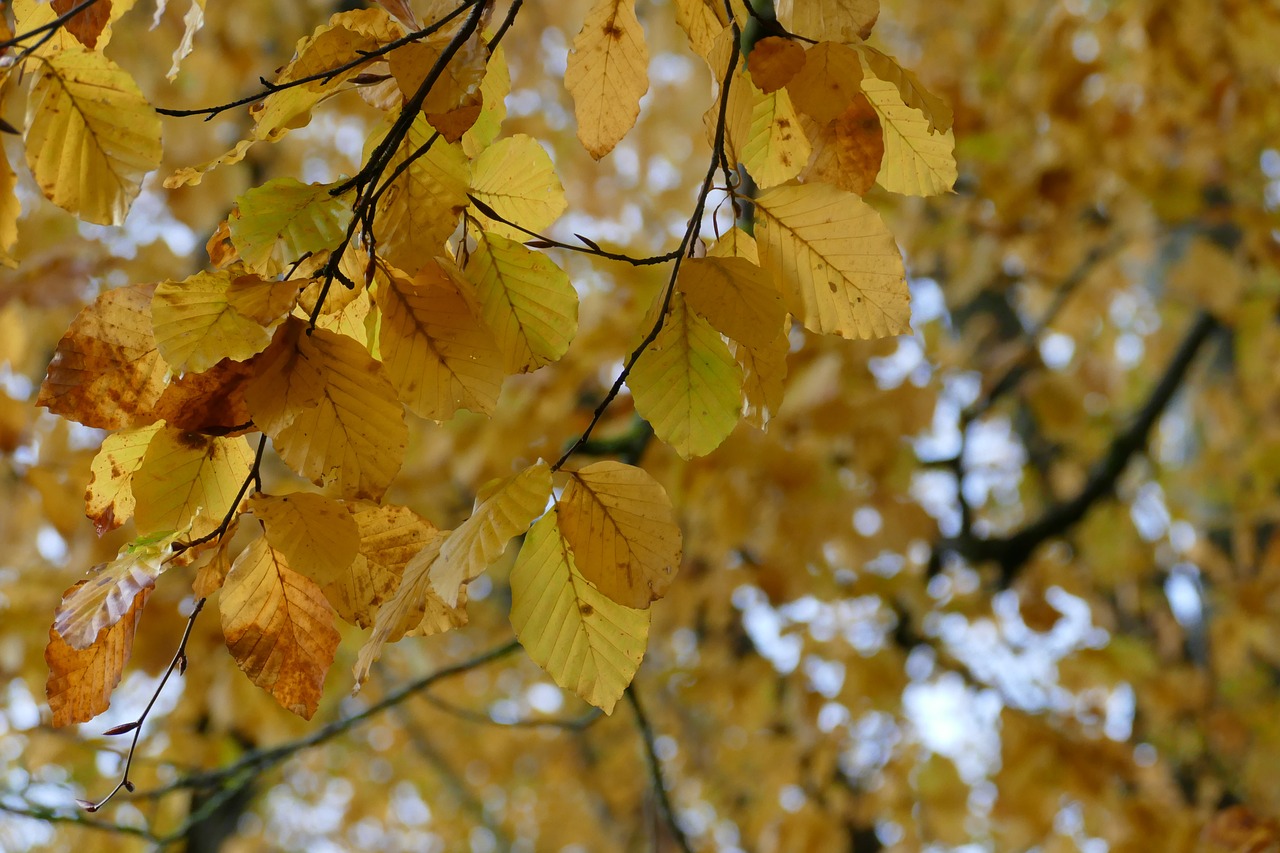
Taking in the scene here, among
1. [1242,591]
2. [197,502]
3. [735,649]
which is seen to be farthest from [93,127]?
[1242,591]

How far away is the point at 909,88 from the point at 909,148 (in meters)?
0.06

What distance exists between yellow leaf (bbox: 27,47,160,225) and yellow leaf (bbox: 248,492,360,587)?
0.51 feet

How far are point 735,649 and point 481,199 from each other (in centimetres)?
274

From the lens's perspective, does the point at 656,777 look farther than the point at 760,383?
Yes

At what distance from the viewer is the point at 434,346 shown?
0.47 meters

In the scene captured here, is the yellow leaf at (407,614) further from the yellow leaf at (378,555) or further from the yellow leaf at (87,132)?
the yellow leaf at (87,132)

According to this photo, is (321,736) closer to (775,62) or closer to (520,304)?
(520,304)

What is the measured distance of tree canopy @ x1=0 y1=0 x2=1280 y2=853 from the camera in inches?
17.6

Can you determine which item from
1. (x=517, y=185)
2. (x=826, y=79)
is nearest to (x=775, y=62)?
(x=826, y=79)

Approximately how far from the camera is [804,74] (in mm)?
471

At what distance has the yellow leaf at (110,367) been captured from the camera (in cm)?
44

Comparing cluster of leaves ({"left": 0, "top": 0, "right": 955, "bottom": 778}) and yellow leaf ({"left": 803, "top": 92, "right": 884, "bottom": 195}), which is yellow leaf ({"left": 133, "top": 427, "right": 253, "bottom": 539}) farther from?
yellow leaf ({"left": 803, "top": 92, "right": 884, "bottom": 195})

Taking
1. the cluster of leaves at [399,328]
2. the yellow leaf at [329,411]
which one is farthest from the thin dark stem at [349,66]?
the yellow leaf at [329,411]

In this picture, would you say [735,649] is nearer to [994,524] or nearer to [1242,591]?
[1242,591]
